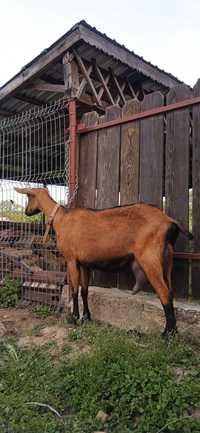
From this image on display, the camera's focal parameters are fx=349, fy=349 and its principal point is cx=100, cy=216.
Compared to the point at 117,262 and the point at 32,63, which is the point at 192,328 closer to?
the point at 117,262

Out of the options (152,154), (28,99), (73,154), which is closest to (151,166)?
(152,154)

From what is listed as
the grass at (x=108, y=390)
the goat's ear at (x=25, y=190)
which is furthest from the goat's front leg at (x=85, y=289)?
the goat's ear at (x=25, y=190)

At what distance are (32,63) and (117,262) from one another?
360 cm

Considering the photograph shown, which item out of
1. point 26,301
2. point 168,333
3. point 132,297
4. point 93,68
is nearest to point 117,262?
point 132,297

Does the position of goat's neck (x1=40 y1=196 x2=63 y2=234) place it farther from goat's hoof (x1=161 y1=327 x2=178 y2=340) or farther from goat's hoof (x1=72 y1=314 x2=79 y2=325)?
goat's hoof (x1=161 y1=327 x2=178 y2=340)

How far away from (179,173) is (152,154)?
0.40m

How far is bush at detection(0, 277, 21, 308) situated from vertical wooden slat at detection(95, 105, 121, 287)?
1.26 m

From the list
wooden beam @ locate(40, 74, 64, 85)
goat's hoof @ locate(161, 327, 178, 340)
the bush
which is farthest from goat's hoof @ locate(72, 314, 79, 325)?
wooden beam @ locate(40, 74, 64, 85)

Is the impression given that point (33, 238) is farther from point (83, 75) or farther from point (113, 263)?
point (83, 75)

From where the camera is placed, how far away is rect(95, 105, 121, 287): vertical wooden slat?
3975mm

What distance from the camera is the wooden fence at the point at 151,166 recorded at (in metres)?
3.32

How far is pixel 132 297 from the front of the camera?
345 centimetres

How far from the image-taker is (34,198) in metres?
4.28

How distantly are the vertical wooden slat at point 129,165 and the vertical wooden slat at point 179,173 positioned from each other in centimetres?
40
